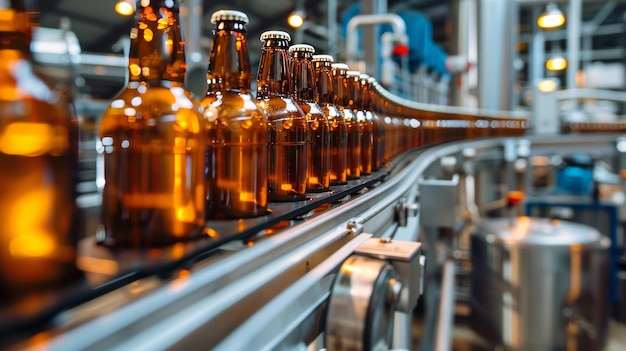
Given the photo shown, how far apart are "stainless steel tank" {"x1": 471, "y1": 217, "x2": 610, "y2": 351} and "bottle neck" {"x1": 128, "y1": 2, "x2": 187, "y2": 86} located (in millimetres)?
2257

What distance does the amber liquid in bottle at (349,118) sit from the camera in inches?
33.7

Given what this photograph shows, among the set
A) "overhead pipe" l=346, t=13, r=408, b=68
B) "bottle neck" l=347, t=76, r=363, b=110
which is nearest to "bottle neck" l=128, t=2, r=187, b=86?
"bottle neck" l=347, t=76, r=363, b=110

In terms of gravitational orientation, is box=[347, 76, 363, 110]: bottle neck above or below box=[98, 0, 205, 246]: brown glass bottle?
above

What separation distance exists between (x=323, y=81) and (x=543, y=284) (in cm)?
203

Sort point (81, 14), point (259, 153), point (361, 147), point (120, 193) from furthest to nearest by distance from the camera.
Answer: point (81, 14)
point (361, 147)
point (259, 153)
point (120, 193)

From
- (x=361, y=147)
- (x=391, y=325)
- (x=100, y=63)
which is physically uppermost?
(x=100, y=63)

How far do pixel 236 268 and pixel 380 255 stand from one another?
0.25 meters

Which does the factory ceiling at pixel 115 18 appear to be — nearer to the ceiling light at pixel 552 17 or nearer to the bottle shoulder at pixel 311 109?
the bottle shoulder at pixel 311 109

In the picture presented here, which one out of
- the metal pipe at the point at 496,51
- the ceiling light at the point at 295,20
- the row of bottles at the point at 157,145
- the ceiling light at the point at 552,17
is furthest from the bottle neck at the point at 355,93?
the ceiling light at the point at 552,17

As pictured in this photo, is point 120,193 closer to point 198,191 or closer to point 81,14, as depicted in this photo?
point 198,191

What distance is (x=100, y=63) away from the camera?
183 cm

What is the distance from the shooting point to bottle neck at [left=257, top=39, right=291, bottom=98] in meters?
0.63

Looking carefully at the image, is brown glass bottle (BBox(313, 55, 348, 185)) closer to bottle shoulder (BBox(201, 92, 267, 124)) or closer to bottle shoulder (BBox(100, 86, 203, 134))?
bottle shoulder (BBox(201, 92, 267, 124))

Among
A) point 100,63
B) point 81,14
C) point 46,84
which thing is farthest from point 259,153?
point 81,14
